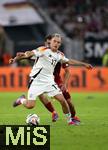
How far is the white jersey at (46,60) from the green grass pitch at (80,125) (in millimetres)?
1155

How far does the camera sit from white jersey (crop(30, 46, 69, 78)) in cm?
1602

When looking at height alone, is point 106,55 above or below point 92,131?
above

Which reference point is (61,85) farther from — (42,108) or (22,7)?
(22,7)


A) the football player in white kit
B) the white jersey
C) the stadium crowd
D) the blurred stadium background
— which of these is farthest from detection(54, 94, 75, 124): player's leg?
the stadium crowd

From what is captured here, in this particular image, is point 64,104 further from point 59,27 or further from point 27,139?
point 59,27

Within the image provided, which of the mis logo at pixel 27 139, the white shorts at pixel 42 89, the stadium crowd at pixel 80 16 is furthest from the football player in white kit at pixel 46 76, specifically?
the stadium crowd at pixel 80 16

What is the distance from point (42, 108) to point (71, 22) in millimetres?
17590

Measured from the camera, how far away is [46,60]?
16.1m

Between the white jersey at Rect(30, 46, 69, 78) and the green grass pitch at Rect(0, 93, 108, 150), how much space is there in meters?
1.16

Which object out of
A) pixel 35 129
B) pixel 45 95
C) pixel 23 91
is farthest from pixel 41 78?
pixel 23 91

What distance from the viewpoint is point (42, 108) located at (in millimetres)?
22484

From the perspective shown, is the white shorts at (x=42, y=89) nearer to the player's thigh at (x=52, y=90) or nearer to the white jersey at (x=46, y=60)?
the player's thigh at (x=52, y=90)

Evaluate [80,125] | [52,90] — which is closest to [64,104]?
[52,90]

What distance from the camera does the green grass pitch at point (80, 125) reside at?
12.5 metres
